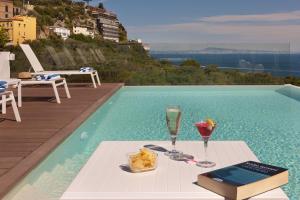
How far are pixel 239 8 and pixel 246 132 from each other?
71.1ft

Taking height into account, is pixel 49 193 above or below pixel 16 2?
below

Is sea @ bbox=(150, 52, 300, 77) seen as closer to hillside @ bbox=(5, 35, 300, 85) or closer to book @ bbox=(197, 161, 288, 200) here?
hillside @ bbox=(5, 35, 300, 85)

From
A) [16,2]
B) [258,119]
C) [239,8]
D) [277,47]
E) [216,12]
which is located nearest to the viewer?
[258,119]

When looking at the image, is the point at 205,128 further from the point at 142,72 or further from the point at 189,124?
the point at 142,72

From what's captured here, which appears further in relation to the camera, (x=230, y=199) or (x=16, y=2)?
(x=16, y=2)

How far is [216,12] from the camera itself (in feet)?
91.0

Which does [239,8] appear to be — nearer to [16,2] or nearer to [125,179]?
[125,179]

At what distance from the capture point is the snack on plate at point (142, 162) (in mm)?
1706

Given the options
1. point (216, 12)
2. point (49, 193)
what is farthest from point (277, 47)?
point (216, 12)

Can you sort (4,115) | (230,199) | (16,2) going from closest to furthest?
1. (230,199)
2. (4,115)
3. (16,2)

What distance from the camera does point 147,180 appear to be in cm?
164

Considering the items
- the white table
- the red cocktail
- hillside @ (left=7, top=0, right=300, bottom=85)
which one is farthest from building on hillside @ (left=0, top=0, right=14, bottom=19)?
the red cocktail

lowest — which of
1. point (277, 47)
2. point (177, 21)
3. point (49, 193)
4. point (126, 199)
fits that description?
point (49, 193)

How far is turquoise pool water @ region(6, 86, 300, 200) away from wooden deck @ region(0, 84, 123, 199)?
85 millimetres
